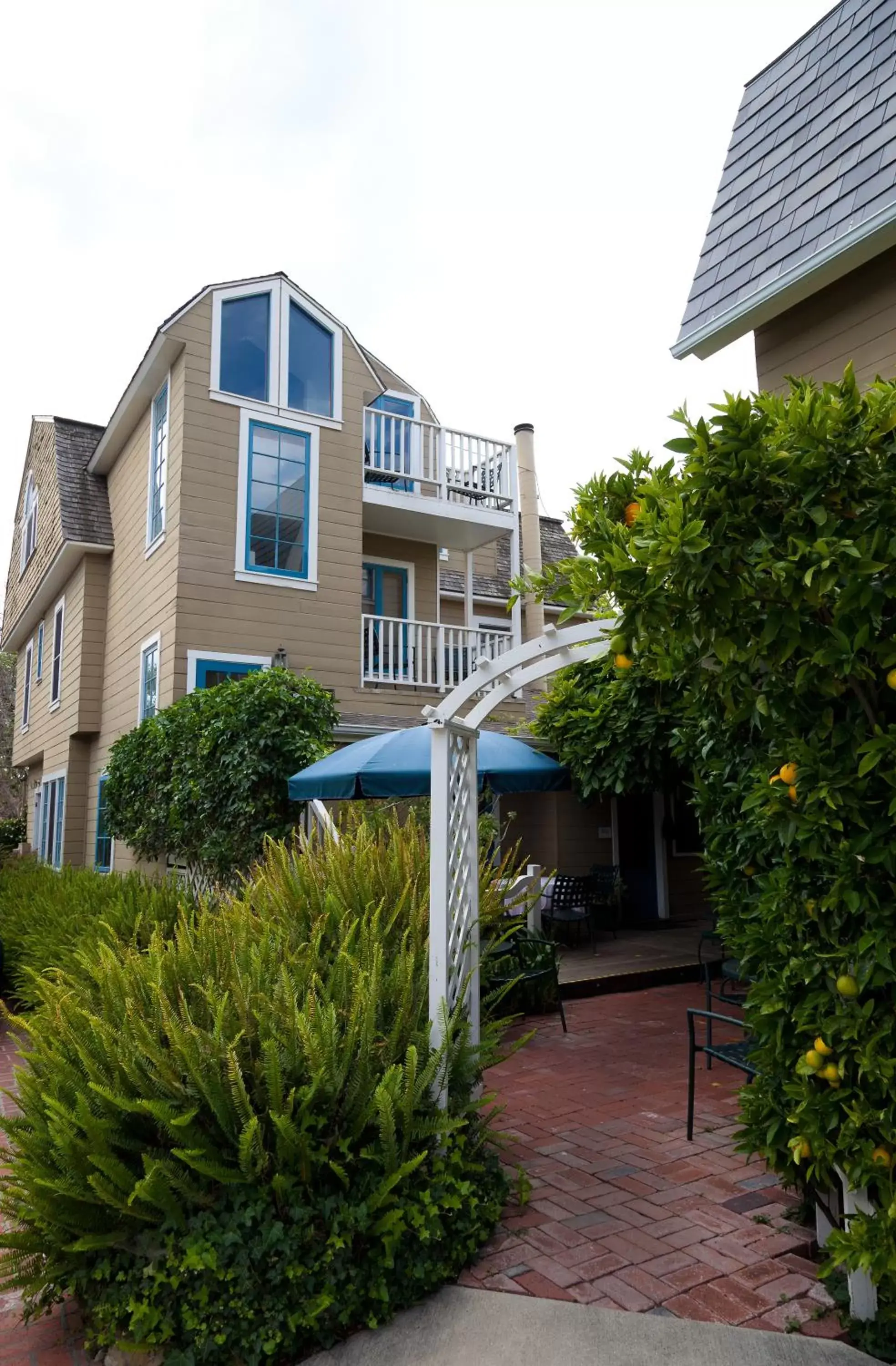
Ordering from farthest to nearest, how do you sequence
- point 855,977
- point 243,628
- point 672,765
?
point 243,628 → point 672,765 → point 855,977

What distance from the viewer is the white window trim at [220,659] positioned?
1151cm

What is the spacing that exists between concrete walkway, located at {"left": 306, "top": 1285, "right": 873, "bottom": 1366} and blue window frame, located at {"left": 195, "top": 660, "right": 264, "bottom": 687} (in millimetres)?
9090

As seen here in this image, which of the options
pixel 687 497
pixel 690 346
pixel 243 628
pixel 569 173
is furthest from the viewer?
pixel 243 628

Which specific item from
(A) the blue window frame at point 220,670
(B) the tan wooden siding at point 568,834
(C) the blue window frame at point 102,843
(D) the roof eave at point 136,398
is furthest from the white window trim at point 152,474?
(B) the tan wooden siding at point 568,834

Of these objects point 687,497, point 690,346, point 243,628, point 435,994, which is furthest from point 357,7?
point 435,994

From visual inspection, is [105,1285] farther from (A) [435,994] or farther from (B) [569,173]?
(B) [569,173]

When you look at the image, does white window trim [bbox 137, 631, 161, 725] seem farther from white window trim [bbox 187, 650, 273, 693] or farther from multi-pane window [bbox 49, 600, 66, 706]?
multi-pane window [bbox 49, 600, 66, 706]

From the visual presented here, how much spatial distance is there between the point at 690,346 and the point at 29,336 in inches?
485

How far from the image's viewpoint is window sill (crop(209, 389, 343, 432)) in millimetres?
12234

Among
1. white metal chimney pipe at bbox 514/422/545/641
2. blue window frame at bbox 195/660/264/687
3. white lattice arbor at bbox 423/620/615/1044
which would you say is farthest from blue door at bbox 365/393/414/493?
white lattice arbor at bbox 423/620/615/1044

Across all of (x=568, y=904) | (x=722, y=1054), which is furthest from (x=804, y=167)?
(x=568, y=904)

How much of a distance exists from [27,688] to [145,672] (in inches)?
376

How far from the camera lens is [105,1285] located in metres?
3.16

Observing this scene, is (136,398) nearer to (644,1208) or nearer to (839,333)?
(839,333)
